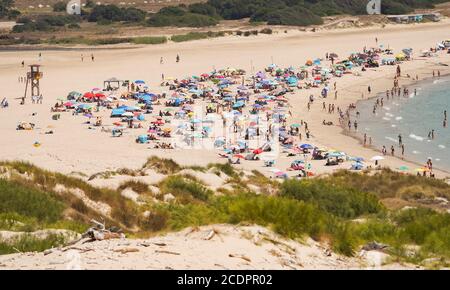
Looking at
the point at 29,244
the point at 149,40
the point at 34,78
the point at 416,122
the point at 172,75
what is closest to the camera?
the point at 29,244

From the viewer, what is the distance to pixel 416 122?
4131 centimetres

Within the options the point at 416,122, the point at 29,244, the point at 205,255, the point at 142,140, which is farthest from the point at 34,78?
the point at 205,255

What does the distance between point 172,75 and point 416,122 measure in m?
19.4

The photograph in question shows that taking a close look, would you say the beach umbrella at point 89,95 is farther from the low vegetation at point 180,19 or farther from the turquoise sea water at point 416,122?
the low vegetation at point 180,19

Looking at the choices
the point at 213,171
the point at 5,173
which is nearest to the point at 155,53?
the point at 213,171

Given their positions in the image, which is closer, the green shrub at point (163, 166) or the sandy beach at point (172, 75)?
the green shrub at point (163, 166)

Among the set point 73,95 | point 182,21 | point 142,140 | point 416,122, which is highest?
point 182,21

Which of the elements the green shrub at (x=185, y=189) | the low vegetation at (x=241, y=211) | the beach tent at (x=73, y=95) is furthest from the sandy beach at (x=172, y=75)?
the low vegetation at (x=241, y=211)

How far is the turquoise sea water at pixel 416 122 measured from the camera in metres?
34.5

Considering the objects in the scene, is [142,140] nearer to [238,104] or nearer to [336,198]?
[238,104]

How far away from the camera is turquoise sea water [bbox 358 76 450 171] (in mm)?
34500

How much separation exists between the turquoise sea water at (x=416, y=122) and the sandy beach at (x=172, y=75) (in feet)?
4.99

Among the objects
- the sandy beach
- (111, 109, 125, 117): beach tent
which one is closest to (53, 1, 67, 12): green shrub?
the sandy beach

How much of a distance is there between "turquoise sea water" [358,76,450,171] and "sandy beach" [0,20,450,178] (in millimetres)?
1522
